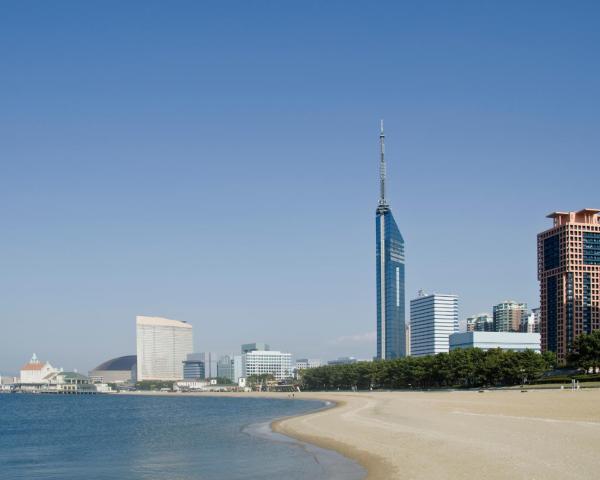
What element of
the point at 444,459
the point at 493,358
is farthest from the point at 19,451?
the point at 493,358

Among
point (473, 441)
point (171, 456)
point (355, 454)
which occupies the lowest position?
point (171, 456)

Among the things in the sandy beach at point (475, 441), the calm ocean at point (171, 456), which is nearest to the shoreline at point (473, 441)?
the sandy beach at point (475, 441)

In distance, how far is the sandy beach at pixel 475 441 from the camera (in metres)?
35.0

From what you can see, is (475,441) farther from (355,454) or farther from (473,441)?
(355,454)

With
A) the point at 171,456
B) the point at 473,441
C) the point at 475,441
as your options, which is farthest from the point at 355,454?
the point at 171,456

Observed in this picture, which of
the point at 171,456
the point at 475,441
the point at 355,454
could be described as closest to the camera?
the point at 475,441

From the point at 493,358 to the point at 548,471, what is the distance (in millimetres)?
131730

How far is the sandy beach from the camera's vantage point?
35000 mm

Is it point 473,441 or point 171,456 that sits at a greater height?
point 473,441

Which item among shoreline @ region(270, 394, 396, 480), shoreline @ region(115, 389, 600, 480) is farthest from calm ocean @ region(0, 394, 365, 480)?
shoreline @ region(115, 389, 600, 480)

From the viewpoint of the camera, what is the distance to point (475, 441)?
45.9 m

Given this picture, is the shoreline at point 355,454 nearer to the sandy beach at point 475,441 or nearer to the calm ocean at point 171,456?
the sandy beach at point 475,441

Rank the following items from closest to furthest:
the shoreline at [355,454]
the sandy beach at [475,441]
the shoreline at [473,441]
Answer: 1. the sandy beach at [475,441]
2. the shoreline at [473,441]
3. the shoreline at [355,454]

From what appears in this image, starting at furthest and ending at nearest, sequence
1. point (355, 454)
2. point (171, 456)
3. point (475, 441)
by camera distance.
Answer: point (171, 456) → point (355, 454) → point (475, 441)
